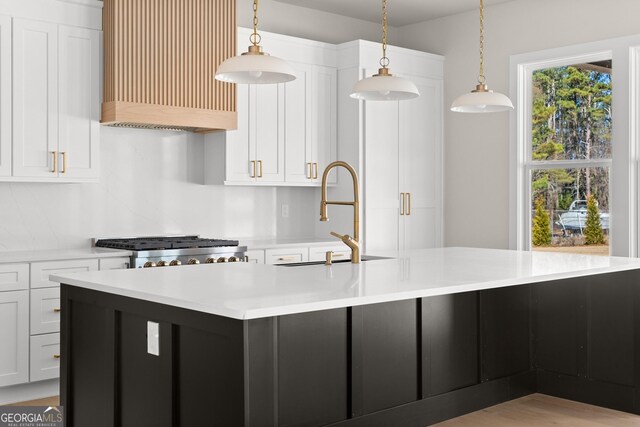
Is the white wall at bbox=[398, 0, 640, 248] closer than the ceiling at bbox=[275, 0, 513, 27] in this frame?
Yes

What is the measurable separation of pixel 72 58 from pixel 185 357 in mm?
2842

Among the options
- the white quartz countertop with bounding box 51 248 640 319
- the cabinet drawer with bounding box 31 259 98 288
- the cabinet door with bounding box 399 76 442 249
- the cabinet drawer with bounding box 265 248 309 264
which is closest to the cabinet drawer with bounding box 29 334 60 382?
the cabinet drawer with bounding box 31 259 98 288

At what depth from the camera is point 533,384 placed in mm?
4523

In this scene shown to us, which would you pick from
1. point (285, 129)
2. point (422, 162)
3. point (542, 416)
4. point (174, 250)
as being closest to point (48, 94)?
point (174, 250)

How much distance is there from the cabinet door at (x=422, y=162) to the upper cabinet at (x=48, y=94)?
2679 millimetres

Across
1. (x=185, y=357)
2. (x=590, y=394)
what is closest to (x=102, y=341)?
(x=185, y=357)

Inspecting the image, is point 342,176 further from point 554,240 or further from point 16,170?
point 16,170

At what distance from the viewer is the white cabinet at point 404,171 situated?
633 cm

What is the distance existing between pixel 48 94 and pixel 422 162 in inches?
129

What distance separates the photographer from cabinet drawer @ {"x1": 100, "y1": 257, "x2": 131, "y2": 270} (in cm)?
479

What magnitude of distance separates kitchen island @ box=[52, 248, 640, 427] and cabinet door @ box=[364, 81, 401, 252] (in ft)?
6.13

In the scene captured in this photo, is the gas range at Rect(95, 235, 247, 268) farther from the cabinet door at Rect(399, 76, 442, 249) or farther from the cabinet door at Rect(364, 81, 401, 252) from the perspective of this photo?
the cabinet door at Rect(399, 76, 442, 249)

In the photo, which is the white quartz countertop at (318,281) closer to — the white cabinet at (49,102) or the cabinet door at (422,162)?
the white cabinet at (49,102)

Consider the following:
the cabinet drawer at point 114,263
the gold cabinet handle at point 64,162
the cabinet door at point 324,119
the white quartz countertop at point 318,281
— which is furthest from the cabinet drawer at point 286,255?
the white quartz countertop at point 318,281
